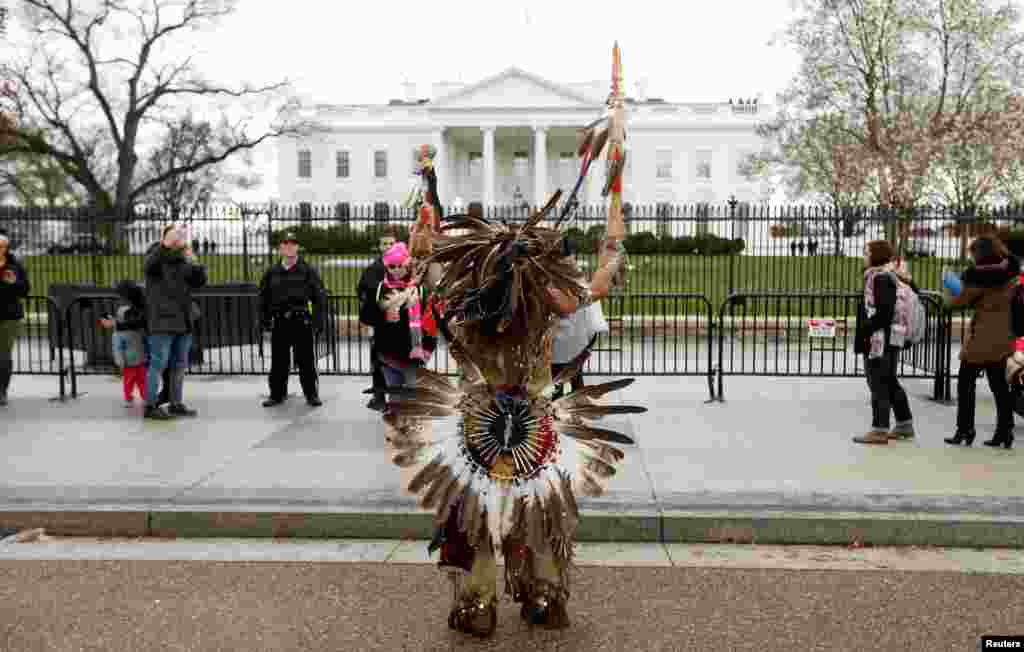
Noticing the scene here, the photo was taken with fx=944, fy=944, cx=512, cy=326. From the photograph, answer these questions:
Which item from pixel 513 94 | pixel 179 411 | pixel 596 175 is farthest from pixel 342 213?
pixel 513 94

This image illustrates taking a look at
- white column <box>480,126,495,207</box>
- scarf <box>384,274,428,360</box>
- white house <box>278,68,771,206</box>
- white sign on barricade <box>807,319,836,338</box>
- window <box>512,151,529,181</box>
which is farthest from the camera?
window <box>512,151,529,181</box>

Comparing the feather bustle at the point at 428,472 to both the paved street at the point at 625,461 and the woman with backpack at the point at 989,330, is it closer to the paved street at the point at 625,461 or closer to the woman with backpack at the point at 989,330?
the paved street at the point at 625,461

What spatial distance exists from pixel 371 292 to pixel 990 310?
5.05 metres

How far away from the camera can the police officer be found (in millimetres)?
9086

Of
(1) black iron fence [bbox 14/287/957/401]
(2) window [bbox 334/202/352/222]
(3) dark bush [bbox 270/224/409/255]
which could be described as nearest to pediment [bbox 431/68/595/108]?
(3) dark bush [bbox 270/224/409/255]

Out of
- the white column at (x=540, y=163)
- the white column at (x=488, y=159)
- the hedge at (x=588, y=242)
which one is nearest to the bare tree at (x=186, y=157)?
the hedge at (x=588, y=242)

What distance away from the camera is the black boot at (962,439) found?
751cm

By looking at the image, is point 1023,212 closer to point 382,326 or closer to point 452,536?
point 382,326

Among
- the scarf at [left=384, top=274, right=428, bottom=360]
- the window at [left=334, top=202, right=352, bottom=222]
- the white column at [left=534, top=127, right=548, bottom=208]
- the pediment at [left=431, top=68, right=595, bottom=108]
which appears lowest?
the scarf at [left=384, top=274, right=428, bottom=360]

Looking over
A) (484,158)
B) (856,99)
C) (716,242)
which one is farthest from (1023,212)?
(484,158)

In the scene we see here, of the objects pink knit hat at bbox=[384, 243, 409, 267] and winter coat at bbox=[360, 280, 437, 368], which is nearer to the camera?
pink knit hat at bbox=[384, 243, 409, 267]

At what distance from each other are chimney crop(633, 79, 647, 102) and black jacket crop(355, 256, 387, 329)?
230 feet

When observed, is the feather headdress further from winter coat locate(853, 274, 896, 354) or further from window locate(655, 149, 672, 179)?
window locate(655, 149, 672, 179)

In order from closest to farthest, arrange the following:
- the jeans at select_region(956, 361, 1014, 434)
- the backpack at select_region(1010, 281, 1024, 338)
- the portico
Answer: the backpack at select_region(1010, 281, 1024, 338) < the jeans at select_region(956, 361, 1014, 434) < the portico
